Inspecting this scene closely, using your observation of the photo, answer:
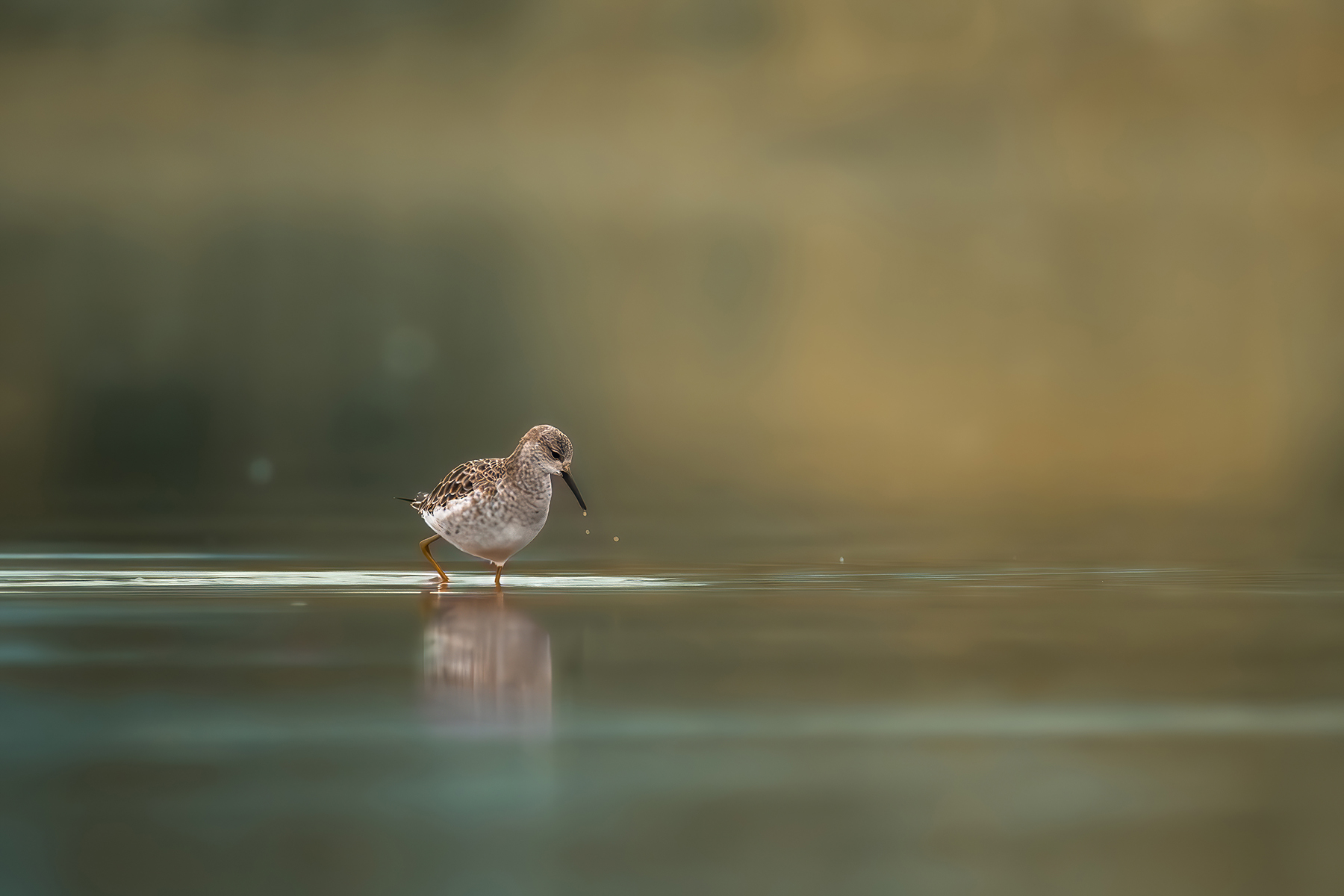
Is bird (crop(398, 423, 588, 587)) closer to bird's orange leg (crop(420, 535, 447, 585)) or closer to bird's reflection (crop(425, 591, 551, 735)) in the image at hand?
bird's orange leg (crop(420, 535, 447, 585))

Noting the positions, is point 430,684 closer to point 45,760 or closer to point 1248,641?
point 45,760

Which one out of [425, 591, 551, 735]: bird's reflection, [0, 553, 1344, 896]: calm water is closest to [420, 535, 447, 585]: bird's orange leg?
[0, 553, 1344, 896]: calm water

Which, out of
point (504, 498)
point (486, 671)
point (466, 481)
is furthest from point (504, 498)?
point (486, 671)

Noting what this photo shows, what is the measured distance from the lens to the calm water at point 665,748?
107 inches

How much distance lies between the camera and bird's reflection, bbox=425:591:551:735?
163 inches

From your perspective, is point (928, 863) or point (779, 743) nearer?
point (928, 863)

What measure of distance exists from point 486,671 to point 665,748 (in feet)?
4.48

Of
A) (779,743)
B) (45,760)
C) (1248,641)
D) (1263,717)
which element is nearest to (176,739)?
(45,760)

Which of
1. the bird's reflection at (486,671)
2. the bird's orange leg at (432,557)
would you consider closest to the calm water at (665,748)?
the bird's reflection at (486,671)

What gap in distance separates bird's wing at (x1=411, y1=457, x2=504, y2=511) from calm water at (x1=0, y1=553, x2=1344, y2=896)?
3.39ft

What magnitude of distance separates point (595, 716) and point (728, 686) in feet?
2.49

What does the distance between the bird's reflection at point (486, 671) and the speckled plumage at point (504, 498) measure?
3.21ft

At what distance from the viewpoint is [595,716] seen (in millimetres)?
4266

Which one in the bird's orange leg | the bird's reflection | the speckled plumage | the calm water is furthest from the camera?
the bird's orange leg
